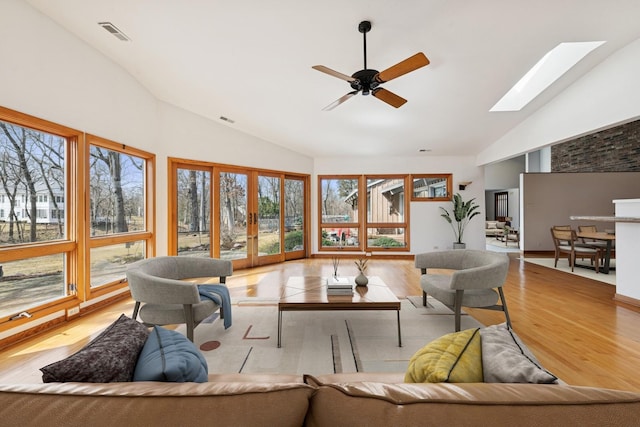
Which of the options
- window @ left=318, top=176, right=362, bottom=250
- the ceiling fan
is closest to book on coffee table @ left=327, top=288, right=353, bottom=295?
the ceiling fan

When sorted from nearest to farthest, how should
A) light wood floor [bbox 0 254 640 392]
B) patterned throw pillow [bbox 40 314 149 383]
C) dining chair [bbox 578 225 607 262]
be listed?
1. patterned throw pillow [bbox 40 314 149 383]
2. light wood floor [bbox 0 254 640 392]
3. dining chair [bbox 578 225 607 262]

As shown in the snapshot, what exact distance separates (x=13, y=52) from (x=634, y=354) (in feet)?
20.4

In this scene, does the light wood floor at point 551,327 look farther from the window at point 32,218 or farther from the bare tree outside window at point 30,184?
the bare tree outside window at point 30,184

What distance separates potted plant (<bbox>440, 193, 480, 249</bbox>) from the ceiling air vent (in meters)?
6.97

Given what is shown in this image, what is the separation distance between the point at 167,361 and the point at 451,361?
1.00 meters

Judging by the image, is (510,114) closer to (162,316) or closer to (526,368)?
(526,368)

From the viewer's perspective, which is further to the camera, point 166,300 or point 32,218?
point 32,218

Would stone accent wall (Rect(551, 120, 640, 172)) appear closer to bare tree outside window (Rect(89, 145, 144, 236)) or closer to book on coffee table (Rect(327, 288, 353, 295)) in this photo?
book on coffee table (Rect(327, 288, 353, 295))

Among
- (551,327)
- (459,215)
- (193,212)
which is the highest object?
(193,212)

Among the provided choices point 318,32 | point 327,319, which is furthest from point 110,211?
point 318,32

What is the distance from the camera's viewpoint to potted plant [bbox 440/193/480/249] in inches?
275

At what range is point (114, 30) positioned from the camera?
121 inches

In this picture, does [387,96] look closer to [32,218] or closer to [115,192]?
[115,192]

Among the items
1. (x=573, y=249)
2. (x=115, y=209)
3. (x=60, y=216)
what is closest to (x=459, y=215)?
(x=573, y=249)
